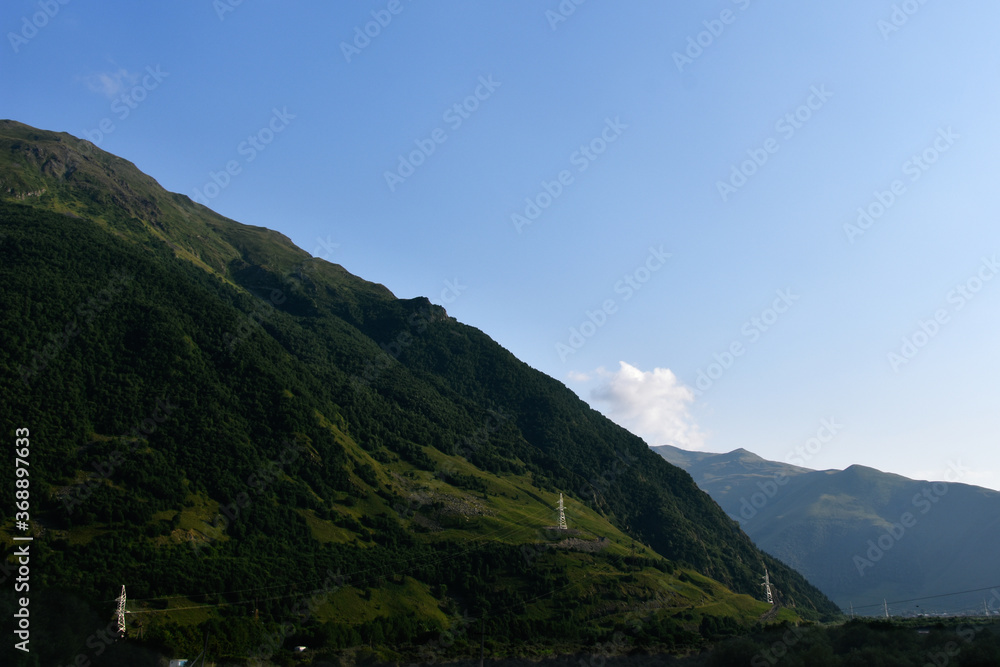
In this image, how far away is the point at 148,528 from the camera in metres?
134

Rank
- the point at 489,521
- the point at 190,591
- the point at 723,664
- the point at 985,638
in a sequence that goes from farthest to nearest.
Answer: the point at 489,521 < the point at 190,591 < the point at 723,664 < the point at 985,638

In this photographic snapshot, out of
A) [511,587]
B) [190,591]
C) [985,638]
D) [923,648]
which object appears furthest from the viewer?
[511,587]

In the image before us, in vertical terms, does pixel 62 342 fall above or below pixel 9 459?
above

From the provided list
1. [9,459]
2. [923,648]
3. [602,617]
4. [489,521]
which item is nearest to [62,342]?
[9,459]

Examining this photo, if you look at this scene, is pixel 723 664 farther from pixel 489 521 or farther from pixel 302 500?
pixel 302 500

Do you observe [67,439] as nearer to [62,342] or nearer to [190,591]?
[62,342]

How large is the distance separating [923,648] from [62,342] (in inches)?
7843

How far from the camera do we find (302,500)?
173 metres

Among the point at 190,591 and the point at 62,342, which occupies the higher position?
the point at 62,342

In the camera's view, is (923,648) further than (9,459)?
No

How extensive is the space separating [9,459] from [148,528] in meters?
31.5

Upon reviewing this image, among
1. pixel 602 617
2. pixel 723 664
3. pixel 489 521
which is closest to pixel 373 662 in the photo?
pixel 723 664

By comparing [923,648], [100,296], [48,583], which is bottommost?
[48,583]

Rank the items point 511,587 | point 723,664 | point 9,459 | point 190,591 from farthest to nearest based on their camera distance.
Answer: point 511,587, point 9,459, point 190,591, point 723,664
